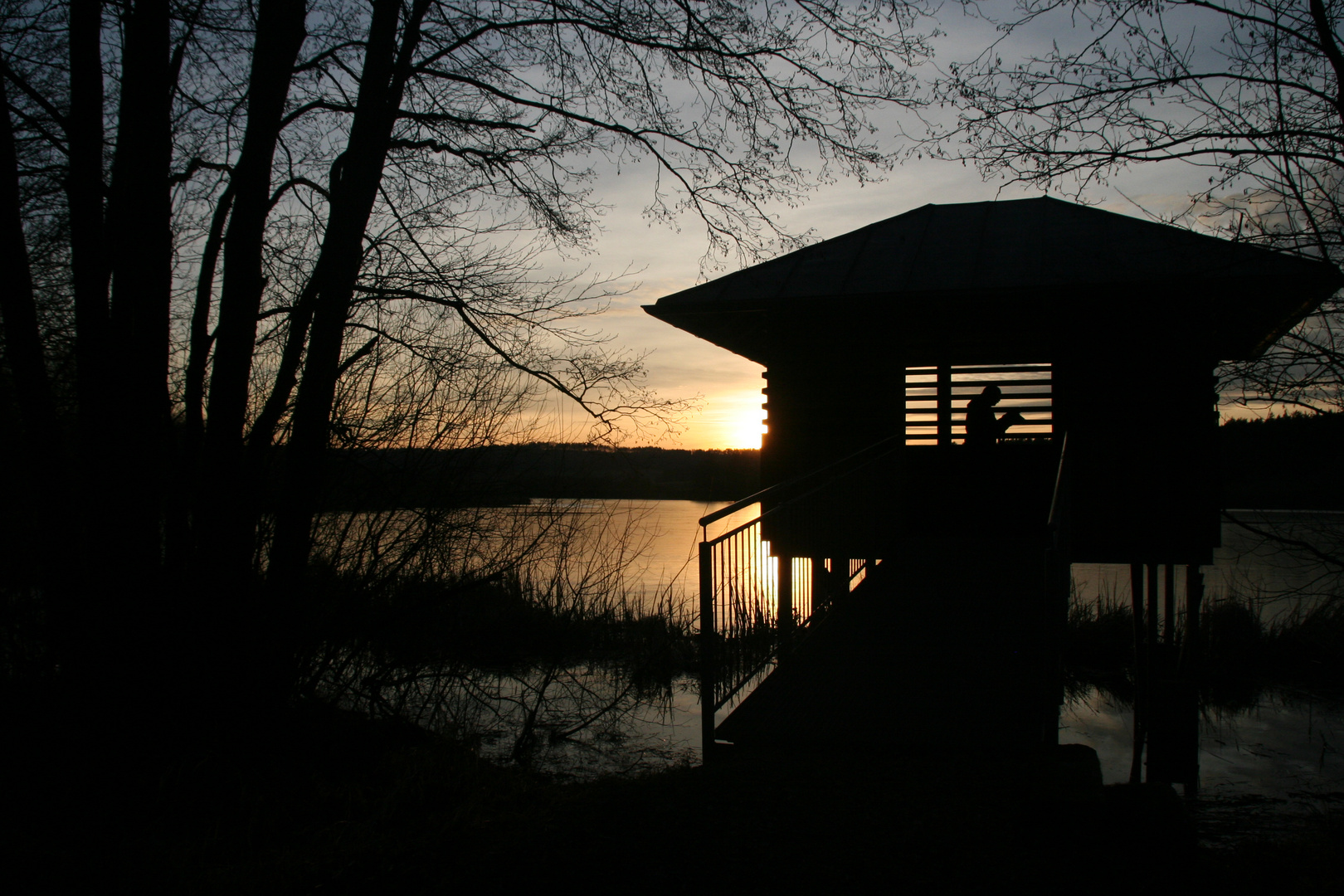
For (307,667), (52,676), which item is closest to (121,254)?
(52,676)

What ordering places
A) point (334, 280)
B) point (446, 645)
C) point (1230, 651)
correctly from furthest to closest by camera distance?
point (1230, 651) → point (446, 645) → point (334, 280)

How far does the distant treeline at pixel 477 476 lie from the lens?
6270 millimetres

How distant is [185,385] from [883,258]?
6916 millimetres

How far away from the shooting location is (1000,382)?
10.7m

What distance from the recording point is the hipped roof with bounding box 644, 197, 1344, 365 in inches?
298

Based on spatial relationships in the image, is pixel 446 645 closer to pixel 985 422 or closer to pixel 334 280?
pixel 334 280

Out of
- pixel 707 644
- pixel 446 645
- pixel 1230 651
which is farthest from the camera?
pixel 1230 651

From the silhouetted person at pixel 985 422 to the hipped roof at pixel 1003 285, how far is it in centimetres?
70

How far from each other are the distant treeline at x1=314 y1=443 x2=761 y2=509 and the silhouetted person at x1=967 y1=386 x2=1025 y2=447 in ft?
10.1

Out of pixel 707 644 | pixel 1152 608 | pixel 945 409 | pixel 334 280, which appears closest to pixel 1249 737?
pixel 1152 608

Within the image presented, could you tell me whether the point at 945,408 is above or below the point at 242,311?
below

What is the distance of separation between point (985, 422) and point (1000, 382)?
5.71 ft

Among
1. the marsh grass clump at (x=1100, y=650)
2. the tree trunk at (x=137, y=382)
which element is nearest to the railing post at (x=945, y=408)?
the marsh grass clump at (x=1100, y=650)

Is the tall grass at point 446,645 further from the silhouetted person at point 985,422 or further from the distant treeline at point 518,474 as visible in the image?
the silhouetted person at point 985,422
